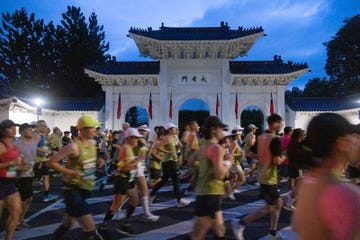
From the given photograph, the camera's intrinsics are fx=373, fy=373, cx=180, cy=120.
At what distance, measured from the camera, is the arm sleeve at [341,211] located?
1552 millimetres

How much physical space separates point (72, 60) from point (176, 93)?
21.8 metres

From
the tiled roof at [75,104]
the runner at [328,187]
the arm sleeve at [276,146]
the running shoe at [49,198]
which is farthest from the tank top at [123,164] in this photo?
the tiled roof at [75,104]

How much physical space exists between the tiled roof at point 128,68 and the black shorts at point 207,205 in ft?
66.3

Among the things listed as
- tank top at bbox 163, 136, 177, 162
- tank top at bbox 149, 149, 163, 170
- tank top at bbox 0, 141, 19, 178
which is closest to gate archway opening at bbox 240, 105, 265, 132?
tank top at bbox 149, 149, 163, 170

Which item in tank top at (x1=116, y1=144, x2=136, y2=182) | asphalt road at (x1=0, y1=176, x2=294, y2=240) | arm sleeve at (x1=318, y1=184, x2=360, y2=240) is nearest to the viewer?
arm sleeve at (x1=318, y1=184, x2=360, y2=240)

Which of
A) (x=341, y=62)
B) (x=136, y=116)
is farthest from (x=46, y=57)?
(x=341, y=62)

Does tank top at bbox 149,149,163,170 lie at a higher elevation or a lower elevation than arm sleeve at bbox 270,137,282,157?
lower

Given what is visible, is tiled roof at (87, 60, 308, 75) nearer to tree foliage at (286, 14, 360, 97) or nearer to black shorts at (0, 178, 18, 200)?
tree foliage at (286, 14, 360, 97)

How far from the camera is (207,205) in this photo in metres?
4.45

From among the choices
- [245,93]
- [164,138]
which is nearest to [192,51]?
[245,93]

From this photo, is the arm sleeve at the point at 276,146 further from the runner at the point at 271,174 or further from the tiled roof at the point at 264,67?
the tiled roof at the point at 264,67

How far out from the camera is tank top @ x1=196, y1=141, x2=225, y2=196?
452 cm

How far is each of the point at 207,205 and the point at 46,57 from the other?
1600 inches

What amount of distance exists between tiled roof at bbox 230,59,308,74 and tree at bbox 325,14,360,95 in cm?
1937
